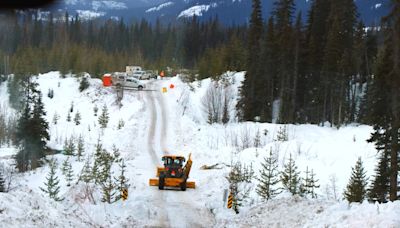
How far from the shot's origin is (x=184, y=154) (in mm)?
35781

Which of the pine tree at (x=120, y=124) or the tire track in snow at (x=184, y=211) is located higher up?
the pine tree at (x=120, y=124)

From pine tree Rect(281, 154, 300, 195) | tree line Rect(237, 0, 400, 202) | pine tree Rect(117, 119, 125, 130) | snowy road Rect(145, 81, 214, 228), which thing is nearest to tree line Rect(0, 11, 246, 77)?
tree line Rect(237, 0, 400, 202)

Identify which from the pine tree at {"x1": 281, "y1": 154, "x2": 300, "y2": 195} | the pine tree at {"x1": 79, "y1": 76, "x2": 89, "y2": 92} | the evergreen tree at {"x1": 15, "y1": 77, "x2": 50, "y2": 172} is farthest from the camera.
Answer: the pine tree at {"x1": 79, "y1": 76, "x2": 89, "y2": 92}

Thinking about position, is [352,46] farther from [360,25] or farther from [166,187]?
[166,187]

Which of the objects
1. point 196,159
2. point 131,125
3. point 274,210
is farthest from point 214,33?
point 274,210

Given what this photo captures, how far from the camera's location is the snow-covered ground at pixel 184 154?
12656 mm

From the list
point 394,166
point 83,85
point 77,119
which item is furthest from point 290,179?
point 83,85

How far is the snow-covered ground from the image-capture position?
12656 mm

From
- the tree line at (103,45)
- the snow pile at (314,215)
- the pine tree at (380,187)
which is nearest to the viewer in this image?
the snow pile at (314,215)

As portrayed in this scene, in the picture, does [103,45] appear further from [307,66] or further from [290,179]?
[290,179]

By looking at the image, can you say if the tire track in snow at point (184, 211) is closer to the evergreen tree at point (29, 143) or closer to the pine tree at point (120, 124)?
the evergreen tree at point (29, 143)

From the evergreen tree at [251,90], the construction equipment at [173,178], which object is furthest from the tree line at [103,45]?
the construction equipment at [173,178]

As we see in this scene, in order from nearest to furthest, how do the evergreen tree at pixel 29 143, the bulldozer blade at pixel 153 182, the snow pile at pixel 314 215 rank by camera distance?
the snow pile at pixel 314 215, the bulldozer blade at pixel 153 182, the evergreen tree at pixel 29 143

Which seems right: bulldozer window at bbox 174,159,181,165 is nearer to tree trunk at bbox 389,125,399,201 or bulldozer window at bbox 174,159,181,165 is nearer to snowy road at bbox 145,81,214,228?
snowy road at bbox 145,81,214,228
